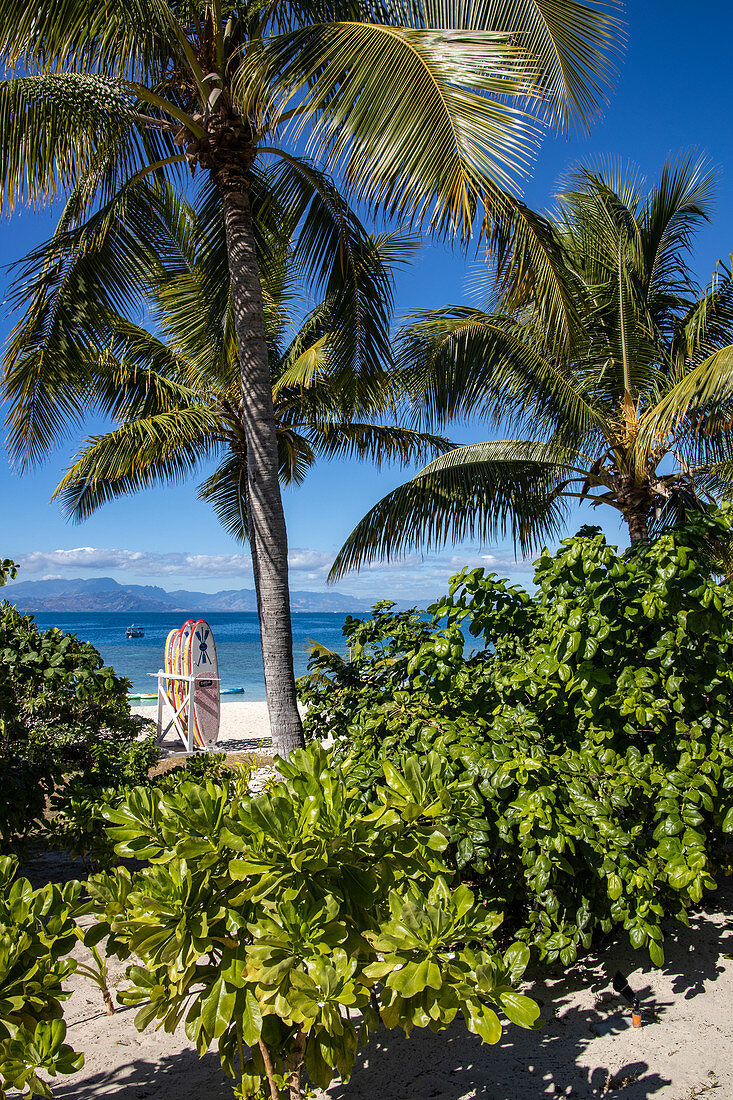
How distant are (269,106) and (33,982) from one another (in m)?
5.01

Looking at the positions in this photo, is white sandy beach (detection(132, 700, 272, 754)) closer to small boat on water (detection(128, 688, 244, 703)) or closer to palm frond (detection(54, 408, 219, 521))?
small boat on water (detection(128, 688, 244, 703))

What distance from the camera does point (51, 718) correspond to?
4.52 meters

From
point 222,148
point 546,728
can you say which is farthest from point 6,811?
point 222,148

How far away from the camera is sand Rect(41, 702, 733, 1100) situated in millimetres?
2344

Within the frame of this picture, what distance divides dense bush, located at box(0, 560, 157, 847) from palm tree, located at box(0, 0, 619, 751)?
1.10 m

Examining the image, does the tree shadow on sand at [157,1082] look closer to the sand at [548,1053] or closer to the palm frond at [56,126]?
the sand at [548,1053]

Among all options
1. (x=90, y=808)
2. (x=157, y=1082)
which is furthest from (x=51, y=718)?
(x=157, y=1082)

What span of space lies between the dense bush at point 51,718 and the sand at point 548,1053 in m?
1.33

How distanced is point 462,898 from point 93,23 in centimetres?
570

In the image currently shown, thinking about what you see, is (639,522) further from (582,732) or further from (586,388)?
(582,732)

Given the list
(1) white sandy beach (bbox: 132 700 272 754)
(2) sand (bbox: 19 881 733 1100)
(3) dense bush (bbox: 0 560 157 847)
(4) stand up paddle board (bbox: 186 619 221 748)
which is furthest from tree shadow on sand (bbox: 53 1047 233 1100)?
(4) stand up paddle board (bbox: 186 619 221 748)

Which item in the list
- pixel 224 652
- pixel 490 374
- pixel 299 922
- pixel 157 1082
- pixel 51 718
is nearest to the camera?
pixel 299 922

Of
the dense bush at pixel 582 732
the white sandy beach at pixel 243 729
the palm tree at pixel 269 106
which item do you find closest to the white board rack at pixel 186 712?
the white sandy beach at pixel 243 729

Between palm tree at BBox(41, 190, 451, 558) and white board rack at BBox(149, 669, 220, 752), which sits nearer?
palm tree at BBox(41, 190, 451, 558)
